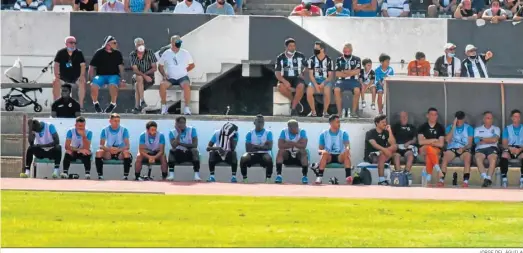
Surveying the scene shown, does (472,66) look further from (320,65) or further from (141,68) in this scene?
(141,68)

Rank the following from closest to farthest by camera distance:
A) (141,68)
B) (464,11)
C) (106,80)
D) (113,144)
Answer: (113,144)
(106,80)
(141,68)
(464,11)

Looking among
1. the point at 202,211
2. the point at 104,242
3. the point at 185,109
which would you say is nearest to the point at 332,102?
the point at 185,109

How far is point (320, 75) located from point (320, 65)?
0.19m

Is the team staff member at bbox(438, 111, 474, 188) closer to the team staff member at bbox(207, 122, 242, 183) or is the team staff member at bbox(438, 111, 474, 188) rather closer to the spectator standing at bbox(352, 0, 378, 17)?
the team staff member at bbox(207, 122, 242, 183)

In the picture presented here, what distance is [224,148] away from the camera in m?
26.5

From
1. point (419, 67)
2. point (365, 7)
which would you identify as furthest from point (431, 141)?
point (365, 7)

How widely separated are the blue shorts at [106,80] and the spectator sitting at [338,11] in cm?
484

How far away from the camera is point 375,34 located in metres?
30.2

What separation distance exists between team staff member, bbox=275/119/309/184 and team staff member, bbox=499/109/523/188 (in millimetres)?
3465

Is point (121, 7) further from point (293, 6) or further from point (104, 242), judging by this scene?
point (104, 242)

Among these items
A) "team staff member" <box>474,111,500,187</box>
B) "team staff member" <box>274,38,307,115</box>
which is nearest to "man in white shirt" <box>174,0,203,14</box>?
"team staff member" <box>274,38,307,115</box>

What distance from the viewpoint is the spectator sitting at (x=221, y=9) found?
3056 cm

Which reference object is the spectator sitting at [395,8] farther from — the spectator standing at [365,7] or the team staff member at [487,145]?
the team staff member at [487,145]

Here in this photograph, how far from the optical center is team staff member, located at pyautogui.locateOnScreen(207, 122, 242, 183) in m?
26.3
